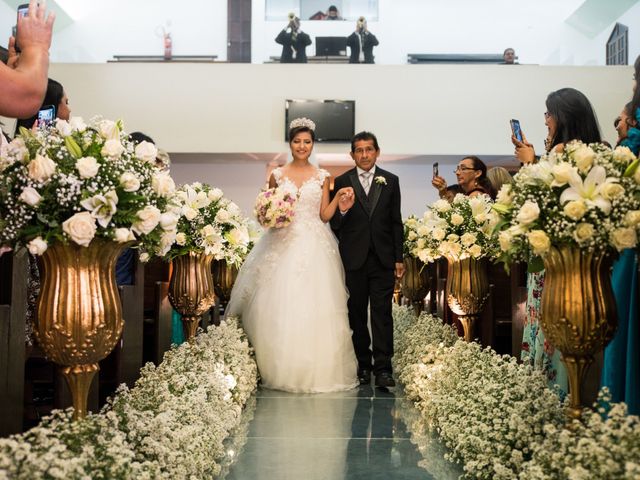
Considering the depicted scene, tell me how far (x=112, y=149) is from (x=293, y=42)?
11.3 metres

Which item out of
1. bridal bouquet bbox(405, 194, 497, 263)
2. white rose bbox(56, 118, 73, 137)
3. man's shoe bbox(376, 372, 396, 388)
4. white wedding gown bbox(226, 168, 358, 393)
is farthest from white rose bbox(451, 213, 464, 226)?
white rose bbox(56, 118, 73, 137)

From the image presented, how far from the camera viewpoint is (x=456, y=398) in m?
3.75

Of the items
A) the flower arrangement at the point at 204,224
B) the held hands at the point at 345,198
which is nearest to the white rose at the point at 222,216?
the flower arrangement at the point at 204,224

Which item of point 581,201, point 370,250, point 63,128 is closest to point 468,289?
point 370,250

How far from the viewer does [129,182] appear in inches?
101

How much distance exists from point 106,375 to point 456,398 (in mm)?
1740

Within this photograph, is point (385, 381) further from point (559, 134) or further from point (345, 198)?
point (559, 134)

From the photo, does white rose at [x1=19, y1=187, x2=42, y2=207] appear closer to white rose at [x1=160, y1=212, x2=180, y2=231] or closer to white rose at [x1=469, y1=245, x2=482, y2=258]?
white rose at [x1=160, y1=212, x2=180, y2=231]

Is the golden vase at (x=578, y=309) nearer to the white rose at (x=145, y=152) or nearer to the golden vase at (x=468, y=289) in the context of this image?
the white rose at (x=145, y=152)

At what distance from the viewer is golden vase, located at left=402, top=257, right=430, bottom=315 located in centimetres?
715

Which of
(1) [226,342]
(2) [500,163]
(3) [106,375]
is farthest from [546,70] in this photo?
(3) [106,375]

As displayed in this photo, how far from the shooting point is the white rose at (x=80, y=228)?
242 centimetres

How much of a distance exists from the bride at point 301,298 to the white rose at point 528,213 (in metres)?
2.72

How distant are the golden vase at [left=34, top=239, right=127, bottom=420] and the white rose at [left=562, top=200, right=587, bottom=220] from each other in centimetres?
149
